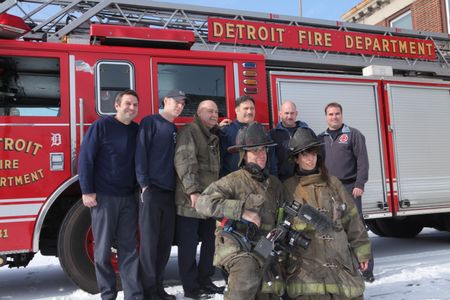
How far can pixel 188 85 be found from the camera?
4.44 metres

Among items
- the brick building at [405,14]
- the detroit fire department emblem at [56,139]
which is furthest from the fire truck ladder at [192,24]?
the brick building at [405,14]

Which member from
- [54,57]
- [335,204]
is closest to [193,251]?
[335,204]

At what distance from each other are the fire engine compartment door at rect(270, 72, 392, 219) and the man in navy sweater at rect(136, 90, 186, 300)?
175 cm

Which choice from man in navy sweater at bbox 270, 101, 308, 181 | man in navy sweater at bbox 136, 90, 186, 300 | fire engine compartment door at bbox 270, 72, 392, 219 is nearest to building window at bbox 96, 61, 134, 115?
man in navy sweater at bbox 136, 90, 186, 300

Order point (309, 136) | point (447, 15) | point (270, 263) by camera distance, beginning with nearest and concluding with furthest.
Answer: point (270, 263), point (309, 136), point (447, 15)

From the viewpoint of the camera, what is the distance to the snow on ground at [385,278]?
3859 mm

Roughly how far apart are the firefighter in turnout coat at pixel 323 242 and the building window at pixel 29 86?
2477mm

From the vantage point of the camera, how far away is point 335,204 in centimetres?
246

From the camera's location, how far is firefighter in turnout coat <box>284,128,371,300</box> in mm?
2373

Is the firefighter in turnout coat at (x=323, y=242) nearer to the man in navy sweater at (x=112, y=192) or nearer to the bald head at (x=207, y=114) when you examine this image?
the bald head at (x=207, y=114)

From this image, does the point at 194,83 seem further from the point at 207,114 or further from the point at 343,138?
the point at 343,138

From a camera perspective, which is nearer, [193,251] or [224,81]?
[193,251]

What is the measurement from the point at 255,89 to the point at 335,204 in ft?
7.99

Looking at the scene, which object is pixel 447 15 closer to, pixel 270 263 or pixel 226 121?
pixel 226 121
